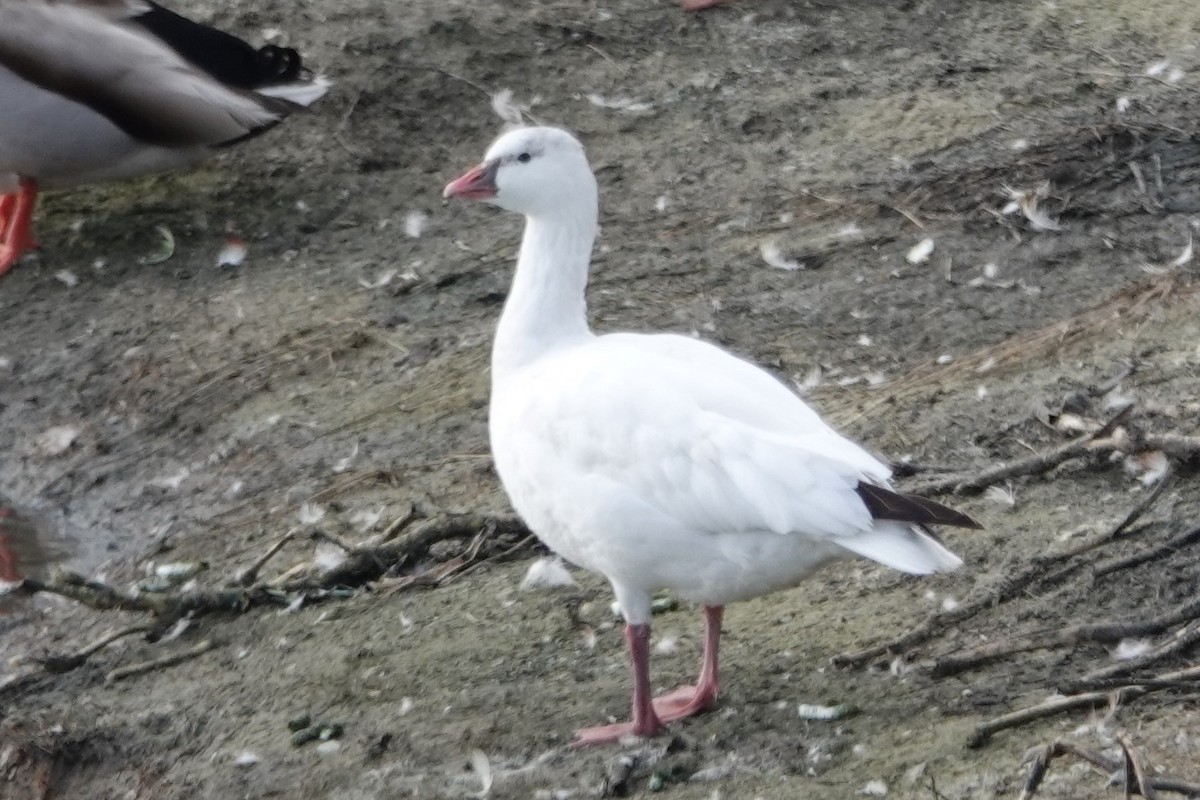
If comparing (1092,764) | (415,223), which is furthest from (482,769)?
(415,223)

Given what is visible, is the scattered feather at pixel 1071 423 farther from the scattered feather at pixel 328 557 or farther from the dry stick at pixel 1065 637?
the scattered feather at pixel 328 557

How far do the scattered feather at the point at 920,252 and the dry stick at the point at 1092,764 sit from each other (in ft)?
10.7

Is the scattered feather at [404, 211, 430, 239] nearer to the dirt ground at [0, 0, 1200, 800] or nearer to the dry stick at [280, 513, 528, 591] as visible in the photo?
the dirt ground at [0, 0, 1200, 800]

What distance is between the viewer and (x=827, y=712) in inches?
154

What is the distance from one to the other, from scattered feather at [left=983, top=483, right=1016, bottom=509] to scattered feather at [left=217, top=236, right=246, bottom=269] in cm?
356

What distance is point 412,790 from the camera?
13.0 feet

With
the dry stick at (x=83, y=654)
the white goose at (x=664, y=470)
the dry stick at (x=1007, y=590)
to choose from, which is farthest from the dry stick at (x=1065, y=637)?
the dry stick at (x=83, y=654)

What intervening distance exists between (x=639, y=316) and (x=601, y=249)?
0.55 meters

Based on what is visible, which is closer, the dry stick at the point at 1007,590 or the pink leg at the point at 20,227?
the dry stick at the point at 1007,590

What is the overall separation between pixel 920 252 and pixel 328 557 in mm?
2473

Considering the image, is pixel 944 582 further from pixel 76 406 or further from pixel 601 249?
pixel 76 406

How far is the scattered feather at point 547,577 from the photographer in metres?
4.87

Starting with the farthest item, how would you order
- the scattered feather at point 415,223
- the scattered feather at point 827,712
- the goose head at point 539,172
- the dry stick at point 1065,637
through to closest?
1. the scattered feather at point 415,223
2. the goose head at point 539,172
3. the scattered feather at point 827,712
4. the dry stick at point 1065,637

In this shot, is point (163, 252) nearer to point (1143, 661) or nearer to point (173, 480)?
point (173, 480)
